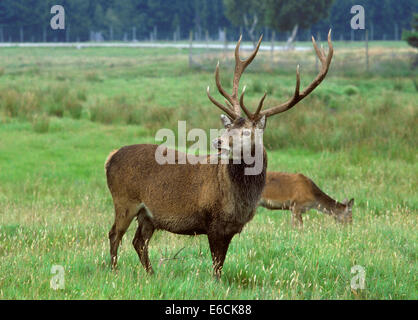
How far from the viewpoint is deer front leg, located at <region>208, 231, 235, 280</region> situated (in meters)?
5.31

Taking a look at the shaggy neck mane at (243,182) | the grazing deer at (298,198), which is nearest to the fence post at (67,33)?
the grazing deer at (298,198)

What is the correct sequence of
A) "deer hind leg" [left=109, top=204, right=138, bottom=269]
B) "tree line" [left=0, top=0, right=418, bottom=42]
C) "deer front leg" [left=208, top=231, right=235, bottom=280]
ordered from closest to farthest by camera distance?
"deer front leg" [left=208, top=231, right=235, bottom=280]
"deer hind leg" [left=109, top=204, right=138, bottom=269]
"tree line" [left=0, top=0, right=418, bottom=42]

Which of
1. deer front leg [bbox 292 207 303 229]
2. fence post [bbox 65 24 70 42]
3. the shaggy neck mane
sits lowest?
deer front leg [bbox 292 207 303 229]

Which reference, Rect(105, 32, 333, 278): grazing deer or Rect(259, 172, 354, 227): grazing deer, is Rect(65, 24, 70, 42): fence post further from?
Rect(105, 32, 333, 278): grazing deer

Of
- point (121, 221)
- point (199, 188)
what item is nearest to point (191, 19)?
point (121, 221)

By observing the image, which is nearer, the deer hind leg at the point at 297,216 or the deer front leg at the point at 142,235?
the deer front leg at the point at 142,235

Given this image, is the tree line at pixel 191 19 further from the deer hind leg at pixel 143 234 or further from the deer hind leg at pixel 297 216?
the deer hind leg at pixel 143 234

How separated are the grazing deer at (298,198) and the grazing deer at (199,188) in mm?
3034

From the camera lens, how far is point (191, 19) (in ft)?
240

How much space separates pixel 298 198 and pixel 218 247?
3.47 meters

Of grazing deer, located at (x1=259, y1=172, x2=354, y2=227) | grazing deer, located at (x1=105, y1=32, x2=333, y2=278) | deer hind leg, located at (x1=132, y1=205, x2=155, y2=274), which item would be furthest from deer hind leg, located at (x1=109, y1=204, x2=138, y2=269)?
grazing deer, located at (x1=259, y1=172, x2=354, y2=227)

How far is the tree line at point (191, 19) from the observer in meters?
49.2

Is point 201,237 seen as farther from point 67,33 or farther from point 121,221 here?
point 67,33
